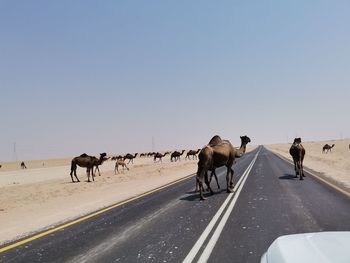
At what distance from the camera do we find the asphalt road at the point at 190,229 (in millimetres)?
6699

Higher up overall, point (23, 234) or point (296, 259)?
point (296, 259)

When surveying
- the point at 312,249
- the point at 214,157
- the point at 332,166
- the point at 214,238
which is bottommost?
the point at 332,166

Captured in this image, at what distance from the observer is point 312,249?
2.92 m

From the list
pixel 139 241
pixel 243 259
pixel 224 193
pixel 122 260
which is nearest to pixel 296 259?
pixel 243 259

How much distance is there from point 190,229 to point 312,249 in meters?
5.85

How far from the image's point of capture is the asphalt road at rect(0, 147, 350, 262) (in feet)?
22.0

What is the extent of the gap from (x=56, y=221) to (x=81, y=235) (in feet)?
9.14

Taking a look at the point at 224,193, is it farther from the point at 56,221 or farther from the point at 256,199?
the point at 56,221

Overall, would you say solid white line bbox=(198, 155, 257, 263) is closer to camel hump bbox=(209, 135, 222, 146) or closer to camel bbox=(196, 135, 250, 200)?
camel bbox=(196, 135, 250, 200)

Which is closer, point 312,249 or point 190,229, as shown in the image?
point 312,249

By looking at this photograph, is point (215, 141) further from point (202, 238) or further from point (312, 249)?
point (312, 249)

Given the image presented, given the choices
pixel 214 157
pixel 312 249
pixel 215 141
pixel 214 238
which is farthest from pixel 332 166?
pixel 312 249

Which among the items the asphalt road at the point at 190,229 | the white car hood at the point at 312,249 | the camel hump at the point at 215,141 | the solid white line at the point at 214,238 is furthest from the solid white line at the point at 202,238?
the camel hump at the point at 215,141

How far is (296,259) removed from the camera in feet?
9.00
